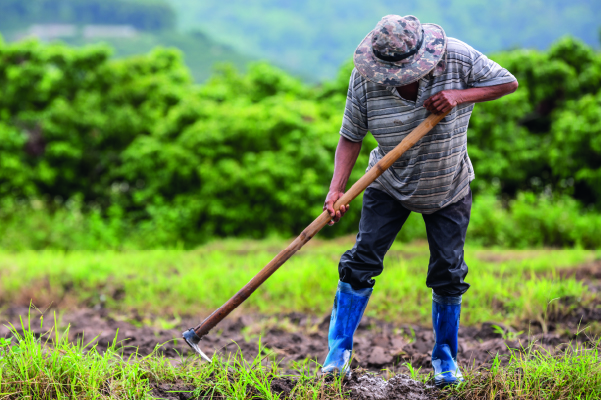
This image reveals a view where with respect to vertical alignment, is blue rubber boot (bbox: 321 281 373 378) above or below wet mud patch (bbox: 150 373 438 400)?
above

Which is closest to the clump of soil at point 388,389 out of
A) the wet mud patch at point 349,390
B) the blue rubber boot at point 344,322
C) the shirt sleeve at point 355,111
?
the wet mud patch at point 349,390

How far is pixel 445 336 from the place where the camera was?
9.21 feet

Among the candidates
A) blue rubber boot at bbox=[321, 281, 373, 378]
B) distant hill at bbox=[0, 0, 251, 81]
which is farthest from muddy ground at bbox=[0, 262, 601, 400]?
distant hill at bbox=[0, 0, 251, 81]

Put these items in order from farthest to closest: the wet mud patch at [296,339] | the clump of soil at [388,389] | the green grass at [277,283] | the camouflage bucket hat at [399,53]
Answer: the green grass at [277,283] < the wet mud patch at [296,339] < the clump of soil at [388,389] < the camouflage bucket hat at [399,53]

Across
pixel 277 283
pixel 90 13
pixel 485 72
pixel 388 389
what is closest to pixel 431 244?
pixel 388 389

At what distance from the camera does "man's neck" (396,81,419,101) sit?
250 cm

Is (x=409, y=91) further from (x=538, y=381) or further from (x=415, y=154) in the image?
(x=538, y=381)

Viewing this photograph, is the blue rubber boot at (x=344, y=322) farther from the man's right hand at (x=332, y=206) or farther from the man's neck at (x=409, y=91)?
the man's neck at (x=409, y=91)

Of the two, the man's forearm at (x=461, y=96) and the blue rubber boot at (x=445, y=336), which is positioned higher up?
the man's forearm at (x=461, y=96)

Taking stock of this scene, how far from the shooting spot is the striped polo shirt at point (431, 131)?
8.08 feet

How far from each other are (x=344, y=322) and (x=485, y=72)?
1363mm

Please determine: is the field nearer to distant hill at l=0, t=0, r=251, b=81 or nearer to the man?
the man

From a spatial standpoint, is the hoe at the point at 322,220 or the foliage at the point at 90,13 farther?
the foliage at the point at 90,13

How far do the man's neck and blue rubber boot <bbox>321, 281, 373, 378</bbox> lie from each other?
96 centimetres
